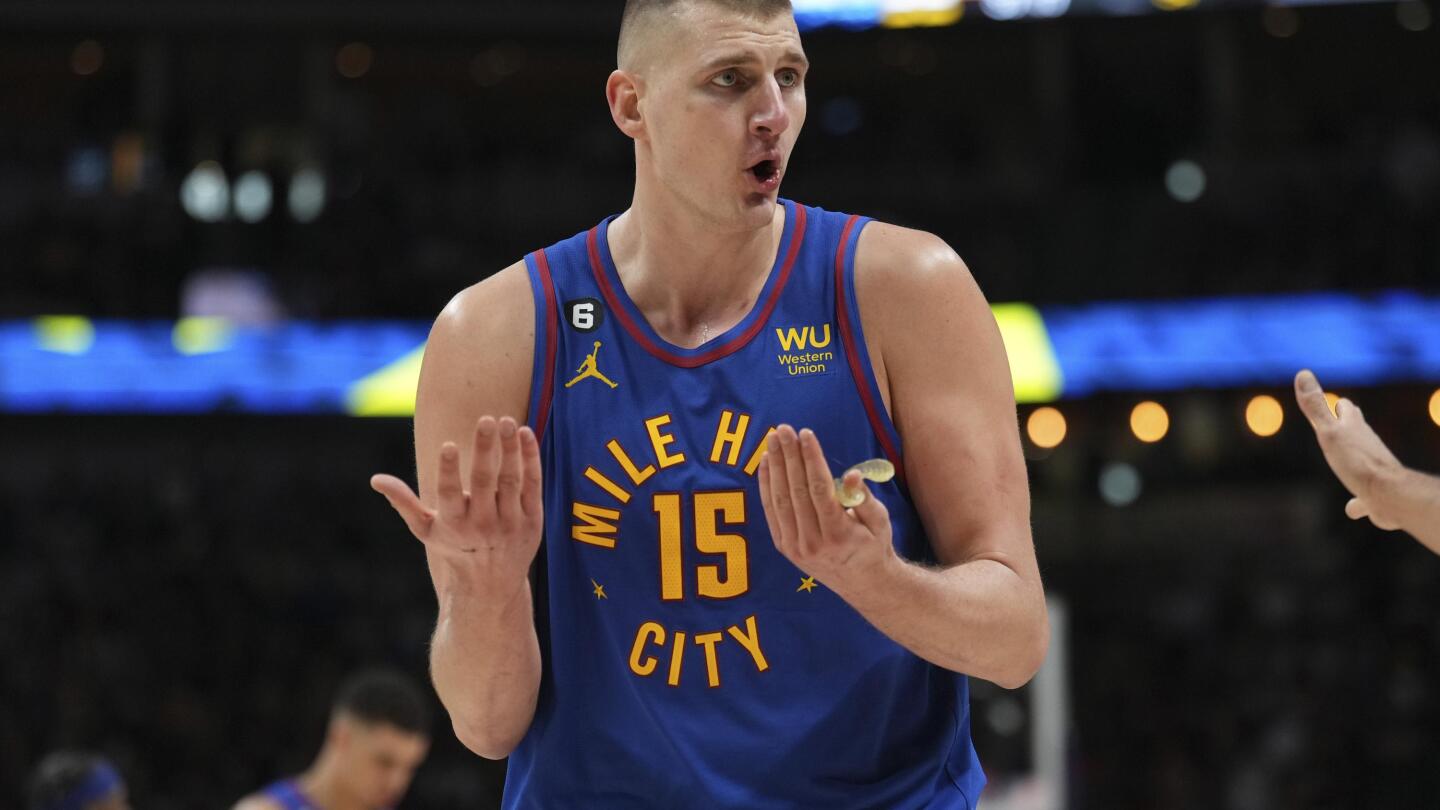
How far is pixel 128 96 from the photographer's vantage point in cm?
2306

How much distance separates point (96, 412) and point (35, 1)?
19.2ft

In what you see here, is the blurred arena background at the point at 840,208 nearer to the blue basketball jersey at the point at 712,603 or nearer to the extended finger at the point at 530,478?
the blue basketball jersey at the point at 712,603

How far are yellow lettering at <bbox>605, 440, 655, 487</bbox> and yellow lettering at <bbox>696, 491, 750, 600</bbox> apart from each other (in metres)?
0.13

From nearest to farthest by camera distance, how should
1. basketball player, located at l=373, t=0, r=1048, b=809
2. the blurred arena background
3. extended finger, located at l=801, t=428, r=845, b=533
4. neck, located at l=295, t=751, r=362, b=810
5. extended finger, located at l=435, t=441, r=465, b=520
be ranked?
extended finger, located at l=801, t=428, r=845, b=533, extended finger, located at l=435, t=441, r=465, b=520, basketball player, located at l=373, t=0, r=1048, b=809, neck, located at l=295, t=751, r=362, b=810, the blurred arena background

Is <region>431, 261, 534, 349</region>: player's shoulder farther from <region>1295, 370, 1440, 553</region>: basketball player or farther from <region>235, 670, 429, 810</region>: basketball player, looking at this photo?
<region>235, 670, 429, 810</region>: basketball player

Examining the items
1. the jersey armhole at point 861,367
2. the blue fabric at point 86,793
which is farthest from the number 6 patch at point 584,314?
the blue fabric at point 86,793

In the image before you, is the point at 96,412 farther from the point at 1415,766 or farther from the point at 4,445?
the point at 1415,766

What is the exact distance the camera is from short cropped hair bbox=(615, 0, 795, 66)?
322cm

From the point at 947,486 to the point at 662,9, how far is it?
41.7 inches

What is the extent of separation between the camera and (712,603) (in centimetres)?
310

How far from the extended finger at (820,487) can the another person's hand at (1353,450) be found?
155 centimetres

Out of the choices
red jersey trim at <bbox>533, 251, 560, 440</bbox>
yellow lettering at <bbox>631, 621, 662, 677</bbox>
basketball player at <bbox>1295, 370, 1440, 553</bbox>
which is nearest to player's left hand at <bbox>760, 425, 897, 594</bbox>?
yellow lettering at <bbox>631, 621, 662, 677</bbox>

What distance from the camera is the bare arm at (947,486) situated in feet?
9.15

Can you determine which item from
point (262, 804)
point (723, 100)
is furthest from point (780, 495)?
point (262, 804)
